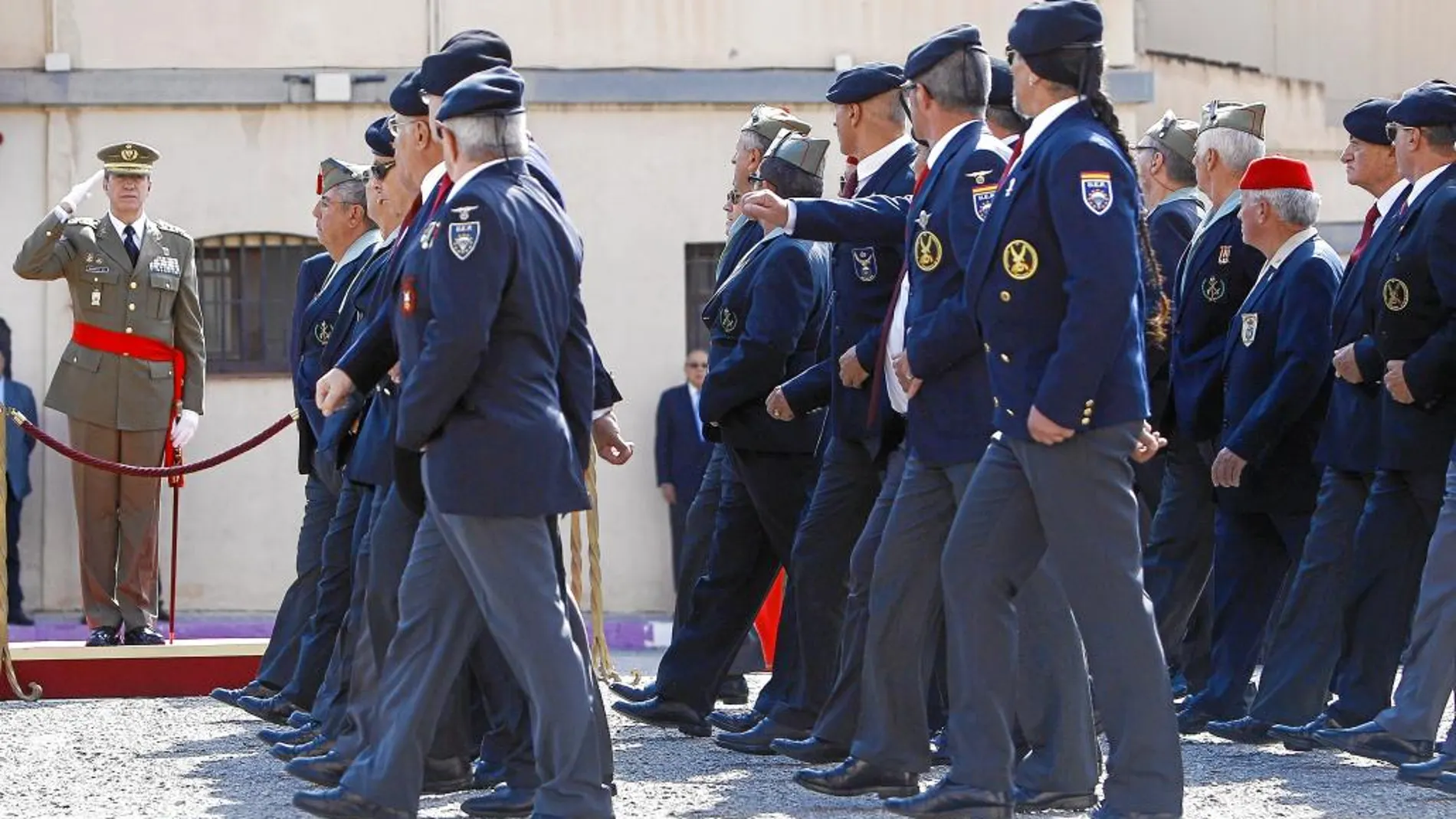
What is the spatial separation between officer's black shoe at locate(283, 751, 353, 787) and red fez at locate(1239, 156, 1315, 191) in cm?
357

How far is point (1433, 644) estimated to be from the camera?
7438mm

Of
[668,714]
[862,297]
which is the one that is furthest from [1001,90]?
[668,714]

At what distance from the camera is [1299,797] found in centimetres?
731

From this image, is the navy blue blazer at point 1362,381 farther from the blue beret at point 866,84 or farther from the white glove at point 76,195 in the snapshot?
the white glove at point 76,195

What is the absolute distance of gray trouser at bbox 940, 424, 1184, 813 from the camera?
6.18m

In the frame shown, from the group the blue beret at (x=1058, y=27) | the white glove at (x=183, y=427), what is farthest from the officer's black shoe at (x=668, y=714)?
the white glove at (x=183, y=427)

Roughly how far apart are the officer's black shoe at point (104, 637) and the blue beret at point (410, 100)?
431cm

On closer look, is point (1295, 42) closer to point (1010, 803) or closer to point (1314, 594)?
point (1314, 594)


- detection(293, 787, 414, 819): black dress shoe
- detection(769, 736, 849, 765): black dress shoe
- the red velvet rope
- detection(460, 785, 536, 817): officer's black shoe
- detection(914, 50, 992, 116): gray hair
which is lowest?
detection(460, 785, 536, 817): officer's black shoe

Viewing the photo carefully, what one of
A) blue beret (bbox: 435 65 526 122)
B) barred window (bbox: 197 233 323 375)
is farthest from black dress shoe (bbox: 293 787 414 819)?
barred window (bbox: 197 233 323 375)

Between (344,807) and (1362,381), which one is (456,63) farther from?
(1362,381)

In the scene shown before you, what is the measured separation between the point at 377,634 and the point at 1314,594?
2974 millimetres

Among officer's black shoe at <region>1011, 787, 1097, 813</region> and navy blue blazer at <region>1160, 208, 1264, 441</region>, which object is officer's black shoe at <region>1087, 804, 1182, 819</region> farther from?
navy blue blazer at <region>1160, 208, 1264, 441</region>

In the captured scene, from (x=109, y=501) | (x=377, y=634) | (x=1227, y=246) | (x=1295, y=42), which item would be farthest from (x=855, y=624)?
(x=1295, y=42)
